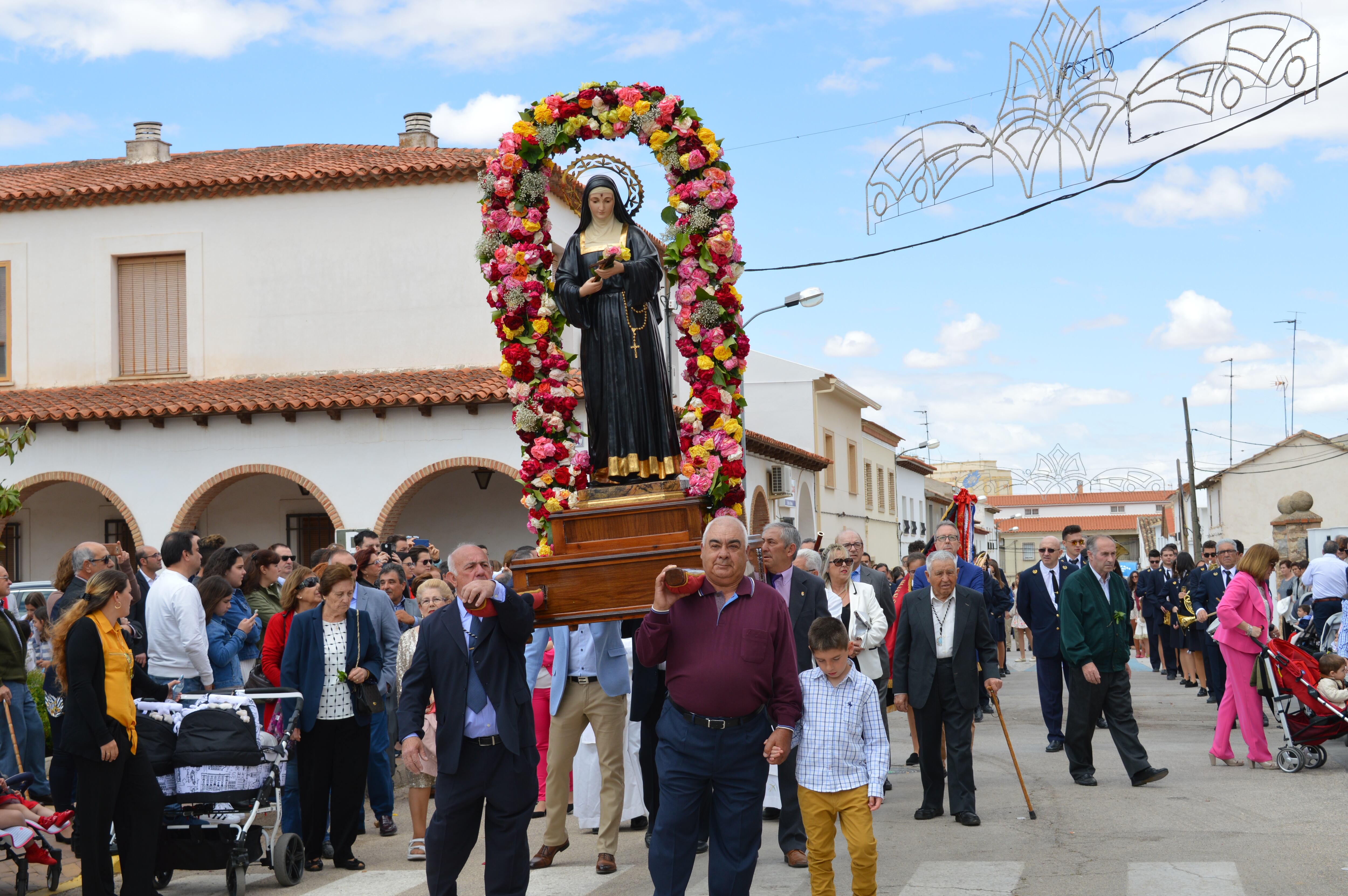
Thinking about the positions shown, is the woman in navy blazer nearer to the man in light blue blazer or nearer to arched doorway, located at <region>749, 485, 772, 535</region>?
the man in light blue blazer

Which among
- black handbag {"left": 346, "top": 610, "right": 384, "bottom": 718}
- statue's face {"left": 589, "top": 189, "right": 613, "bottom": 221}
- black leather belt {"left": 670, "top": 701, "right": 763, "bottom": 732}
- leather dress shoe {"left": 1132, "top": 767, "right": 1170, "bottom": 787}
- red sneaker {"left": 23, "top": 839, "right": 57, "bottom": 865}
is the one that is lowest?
leather dress shoe {"left": 1132, "top": 767, "right": 1170, "bottom": 787}

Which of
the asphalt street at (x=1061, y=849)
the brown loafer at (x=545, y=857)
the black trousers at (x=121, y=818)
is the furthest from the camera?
the brown loafer at (x=545, y=857)

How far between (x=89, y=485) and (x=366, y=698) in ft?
48.9

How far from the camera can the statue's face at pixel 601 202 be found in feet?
25.6

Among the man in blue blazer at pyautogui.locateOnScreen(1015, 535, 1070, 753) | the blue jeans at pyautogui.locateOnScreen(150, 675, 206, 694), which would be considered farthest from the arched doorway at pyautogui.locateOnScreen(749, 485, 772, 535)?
the blue jeans at pyautogui.locateOnScreen(150, 675, 206, 694)

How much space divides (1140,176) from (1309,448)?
Result: 115 ft

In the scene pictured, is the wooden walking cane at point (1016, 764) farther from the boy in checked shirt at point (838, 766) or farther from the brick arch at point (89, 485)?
the brick arch at point (89, 485)

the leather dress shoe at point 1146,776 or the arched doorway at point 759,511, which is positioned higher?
the arched doorway at point 759,511

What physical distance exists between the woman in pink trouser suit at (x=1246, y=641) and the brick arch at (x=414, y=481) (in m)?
11.6

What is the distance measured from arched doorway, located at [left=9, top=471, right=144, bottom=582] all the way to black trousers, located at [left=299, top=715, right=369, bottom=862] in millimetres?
16365

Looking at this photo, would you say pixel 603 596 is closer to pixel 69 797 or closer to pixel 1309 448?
pixel 69 797

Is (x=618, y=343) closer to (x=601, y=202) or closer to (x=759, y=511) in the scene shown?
(x=601, y=202)

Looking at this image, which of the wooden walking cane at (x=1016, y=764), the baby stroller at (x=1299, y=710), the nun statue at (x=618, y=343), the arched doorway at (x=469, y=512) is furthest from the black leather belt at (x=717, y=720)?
the arched doorway at (x=469, y=512)

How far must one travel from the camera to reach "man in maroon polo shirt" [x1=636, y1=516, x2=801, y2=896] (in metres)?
6.17
